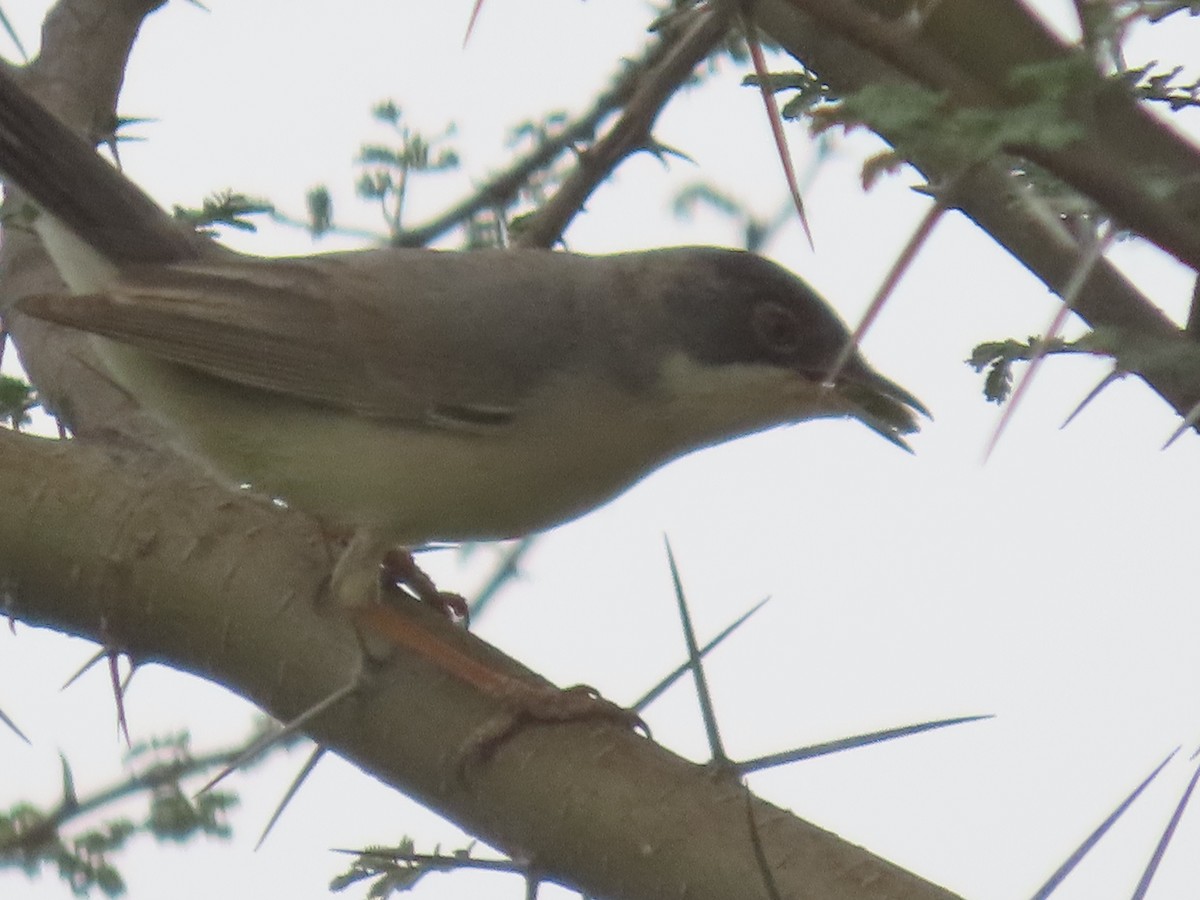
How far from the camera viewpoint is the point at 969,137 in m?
1.38

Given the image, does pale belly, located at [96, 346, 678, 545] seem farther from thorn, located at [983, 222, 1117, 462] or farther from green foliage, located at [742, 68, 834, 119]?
thorn, located at [983, 222, 1117, 462]

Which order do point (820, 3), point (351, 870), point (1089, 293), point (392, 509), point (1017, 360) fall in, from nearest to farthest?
1. point (820, 3)
2. point (1089, 293)
3. point (1017, 360)
4. point (351, 870)
5. point (392, 509)

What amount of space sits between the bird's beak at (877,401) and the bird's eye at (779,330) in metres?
0.20

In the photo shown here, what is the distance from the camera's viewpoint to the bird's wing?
4191 mm

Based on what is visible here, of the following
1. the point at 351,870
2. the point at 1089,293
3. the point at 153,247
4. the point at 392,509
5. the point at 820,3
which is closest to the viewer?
the point at 820,3

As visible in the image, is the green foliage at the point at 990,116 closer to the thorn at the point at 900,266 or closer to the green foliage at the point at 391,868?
the thorn at the point at 900,266

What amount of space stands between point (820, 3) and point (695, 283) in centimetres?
328

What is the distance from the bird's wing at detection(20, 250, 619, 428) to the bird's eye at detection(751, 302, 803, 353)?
50cm

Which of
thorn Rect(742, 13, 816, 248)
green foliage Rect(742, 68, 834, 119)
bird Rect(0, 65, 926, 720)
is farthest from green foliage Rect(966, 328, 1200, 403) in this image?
bird Rect(0, 65, 926, 720)

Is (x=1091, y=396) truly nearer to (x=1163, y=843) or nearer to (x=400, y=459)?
(x=1163, y=843)

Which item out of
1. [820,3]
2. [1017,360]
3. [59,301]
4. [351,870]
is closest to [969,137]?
[820,3]

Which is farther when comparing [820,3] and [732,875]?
[732,875]

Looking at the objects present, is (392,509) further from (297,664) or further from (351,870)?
(351,870)

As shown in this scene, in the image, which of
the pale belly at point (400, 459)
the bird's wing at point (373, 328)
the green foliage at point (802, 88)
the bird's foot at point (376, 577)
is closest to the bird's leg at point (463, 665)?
the bird's foot at point (376, 577)
